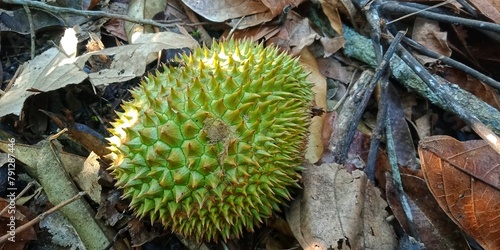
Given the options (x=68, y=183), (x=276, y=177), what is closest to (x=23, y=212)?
(x=68, y=183)

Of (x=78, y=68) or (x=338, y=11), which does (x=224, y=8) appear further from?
(x=78, y=68)

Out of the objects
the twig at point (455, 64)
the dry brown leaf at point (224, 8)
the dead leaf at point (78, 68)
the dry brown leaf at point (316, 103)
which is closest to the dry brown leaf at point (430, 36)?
the twig at point (455, 64)

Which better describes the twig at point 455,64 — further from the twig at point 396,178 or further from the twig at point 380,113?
the twig at point 396,178

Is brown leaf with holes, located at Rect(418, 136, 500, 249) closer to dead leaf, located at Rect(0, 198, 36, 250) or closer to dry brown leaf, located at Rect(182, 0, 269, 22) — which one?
dry brown leaf, located at Rect(182, 0, 269, 22)

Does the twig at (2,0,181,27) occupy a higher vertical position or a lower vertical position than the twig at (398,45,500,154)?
higher

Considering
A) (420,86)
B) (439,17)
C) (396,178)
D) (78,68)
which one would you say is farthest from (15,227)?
(439,17)

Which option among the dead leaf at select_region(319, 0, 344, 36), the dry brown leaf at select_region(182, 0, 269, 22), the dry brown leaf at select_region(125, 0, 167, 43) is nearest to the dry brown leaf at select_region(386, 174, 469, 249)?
the dead leaf at select_region(319, 0, 344, 36)
